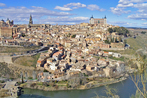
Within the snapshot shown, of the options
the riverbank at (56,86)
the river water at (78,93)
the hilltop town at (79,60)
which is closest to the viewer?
the river water at (78,93)

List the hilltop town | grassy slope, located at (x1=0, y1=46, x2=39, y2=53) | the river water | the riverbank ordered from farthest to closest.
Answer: grassy slope, located at (x1=0, y1=46, x2=39, y2=53) < the hilltop town < the riverbank < the river water

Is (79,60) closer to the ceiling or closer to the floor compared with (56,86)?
closer to the ceiling

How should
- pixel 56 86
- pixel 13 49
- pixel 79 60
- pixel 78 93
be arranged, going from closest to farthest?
pixel 78 93 → pixel 56 86 → pixel 79 60 → pixel 13 49

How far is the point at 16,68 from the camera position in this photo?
13.2 m

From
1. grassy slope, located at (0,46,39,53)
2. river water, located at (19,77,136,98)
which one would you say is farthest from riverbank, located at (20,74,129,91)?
grassy slope, located at (0,46,39,53)

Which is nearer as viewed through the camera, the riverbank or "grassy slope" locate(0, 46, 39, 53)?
the riverbank

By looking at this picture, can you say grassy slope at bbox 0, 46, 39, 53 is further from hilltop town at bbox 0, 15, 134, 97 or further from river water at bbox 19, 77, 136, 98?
river water at bbox 19, 77, 136, 98

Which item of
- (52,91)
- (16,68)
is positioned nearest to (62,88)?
(52,91)

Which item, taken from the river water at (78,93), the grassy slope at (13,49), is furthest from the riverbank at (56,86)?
the grassy slope at (13,49)

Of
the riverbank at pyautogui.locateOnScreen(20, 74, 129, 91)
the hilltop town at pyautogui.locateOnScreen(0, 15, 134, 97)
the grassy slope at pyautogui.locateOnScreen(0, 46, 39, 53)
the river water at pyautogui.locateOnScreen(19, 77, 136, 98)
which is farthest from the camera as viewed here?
the grassy slope at pyautogui.locateOnScreen(0, 46, 39, 53)

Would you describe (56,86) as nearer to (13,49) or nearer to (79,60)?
(79,60)

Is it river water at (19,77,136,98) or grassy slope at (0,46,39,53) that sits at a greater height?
grassy slope at (0,46,39,53)

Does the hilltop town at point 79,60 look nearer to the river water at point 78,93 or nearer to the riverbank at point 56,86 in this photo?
the riverbank at point 56,86

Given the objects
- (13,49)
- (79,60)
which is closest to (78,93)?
(79,60)
